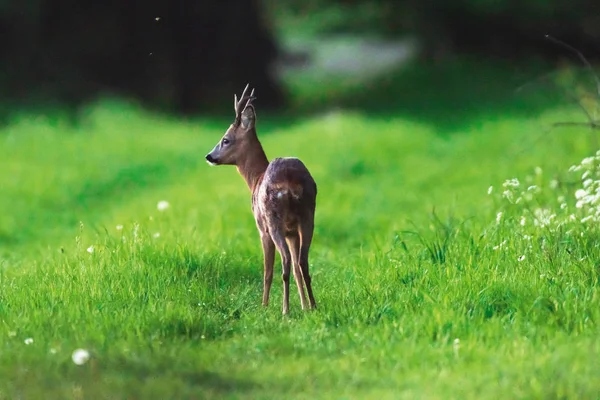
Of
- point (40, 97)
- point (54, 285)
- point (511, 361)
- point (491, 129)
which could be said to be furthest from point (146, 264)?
point (40, 97)

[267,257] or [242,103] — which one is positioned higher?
[242,103]

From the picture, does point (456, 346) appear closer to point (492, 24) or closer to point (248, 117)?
point (248, 117)

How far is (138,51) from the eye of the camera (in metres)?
21.6

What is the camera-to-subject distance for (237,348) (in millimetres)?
5887

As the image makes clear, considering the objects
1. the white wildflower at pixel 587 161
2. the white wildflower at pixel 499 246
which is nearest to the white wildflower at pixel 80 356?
the white wildflower at pixel 499 246

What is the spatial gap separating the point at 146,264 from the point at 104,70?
49.0 feet

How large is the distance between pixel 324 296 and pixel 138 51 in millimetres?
15521

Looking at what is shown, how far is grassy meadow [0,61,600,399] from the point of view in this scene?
5246 millimetres

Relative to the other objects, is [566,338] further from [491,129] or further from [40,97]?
[40,97]

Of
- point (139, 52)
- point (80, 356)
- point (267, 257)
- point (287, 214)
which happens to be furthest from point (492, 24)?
point (80, 356)

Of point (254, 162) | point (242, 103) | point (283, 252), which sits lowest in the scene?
point (283, 252)

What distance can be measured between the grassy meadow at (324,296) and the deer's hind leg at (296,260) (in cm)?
15

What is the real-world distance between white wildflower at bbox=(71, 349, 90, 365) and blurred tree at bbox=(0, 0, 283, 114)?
16.3 meters

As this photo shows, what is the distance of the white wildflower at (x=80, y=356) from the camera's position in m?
5.19
